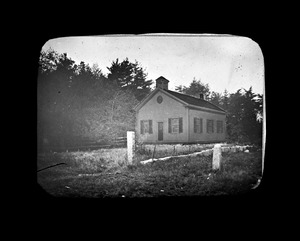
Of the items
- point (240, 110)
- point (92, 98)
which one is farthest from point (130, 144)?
point (240, 110)

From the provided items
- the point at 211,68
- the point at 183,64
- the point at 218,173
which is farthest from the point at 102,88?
the point at 218,173

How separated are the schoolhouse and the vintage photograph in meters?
0.01

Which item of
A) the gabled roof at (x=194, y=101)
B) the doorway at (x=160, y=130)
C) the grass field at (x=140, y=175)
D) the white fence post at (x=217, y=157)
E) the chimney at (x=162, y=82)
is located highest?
the chimney at (x=162, y=82)

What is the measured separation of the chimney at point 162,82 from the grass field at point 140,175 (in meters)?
0.78

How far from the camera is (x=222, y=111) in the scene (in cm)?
452

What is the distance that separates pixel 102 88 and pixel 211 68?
118cm

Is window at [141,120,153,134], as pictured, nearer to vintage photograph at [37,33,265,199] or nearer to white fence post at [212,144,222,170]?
vintage photograph at [37,33,265,199]

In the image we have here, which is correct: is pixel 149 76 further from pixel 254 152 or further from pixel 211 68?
pixel 254 152

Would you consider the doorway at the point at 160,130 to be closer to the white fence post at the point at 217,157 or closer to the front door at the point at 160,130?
the front door at the point at 160,130

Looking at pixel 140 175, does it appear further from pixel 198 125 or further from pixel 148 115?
pixel 198 125

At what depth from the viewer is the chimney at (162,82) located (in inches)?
173

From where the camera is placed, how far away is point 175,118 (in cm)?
446

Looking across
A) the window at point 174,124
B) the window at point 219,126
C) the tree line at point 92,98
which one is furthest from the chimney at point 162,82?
the window at point 219,126

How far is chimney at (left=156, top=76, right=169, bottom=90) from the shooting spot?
439cm
